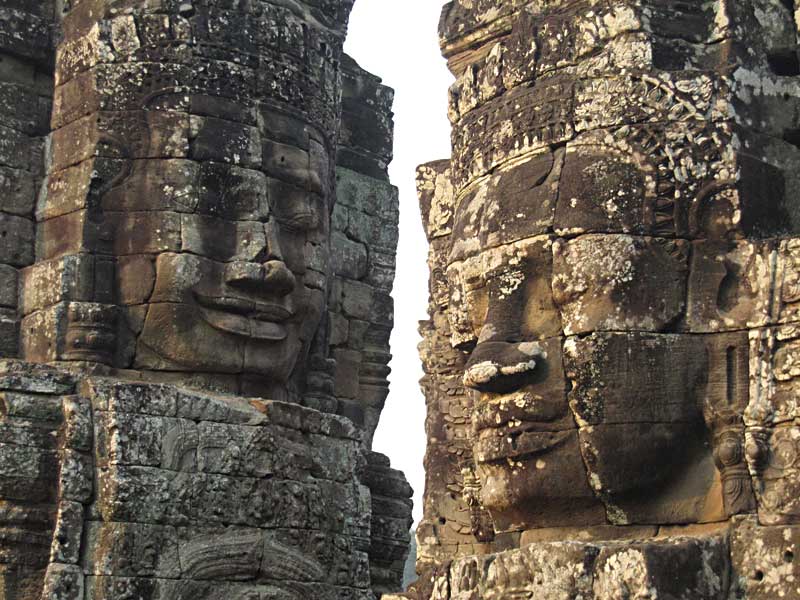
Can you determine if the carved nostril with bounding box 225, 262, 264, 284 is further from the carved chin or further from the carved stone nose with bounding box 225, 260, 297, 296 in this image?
the carved chin

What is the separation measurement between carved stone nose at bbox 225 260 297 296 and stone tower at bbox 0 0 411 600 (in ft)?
0.06

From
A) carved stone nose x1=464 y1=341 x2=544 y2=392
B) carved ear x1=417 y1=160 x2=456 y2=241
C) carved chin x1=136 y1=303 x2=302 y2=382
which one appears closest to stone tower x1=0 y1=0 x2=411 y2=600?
carved chin x1=136 y1=303 x2=302 y2=382

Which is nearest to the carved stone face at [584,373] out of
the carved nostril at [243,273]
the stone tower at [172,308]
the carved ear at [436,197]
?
the carved ear at [436,197]

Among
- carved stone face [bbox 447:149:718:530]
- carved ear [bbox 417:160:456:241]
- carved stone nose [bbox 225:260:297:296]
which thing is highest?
carved ear [bbox 417:160:456:241]

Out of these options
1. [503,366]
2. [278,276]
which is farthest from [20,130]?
[503,366]

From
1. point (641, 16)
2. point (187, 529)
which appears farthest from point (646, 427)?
point (187, 529)

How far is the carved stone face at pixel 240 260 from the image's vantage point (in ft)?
38.9

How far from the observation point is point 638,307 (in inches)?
340

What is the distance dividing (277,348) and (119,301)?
45.1 inches

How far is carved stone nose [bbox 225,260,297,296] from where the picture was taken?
11891 millimetres

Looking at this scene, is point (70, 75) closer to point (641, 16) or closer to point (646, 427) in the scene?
point (641, 16)

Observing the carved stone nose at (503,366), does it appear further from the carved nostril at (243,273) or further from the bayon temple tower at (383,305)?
the carved nostril at (243,273)

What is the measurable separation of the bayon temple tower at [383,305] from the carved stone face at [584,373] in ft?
0.05

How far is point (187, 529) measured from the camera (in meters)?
11.3
